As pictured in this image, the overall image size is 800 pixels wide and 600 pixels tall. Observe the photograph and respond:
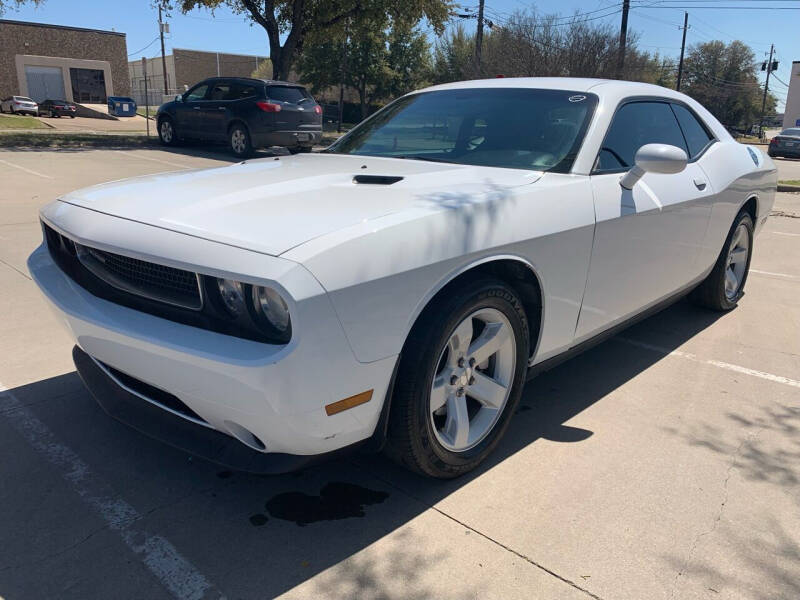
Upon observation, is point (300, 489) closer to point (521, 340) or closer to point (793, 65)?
point (521, 340)

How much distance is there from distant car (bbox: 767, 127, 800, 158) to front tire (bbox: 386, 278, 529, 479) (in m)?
31.0

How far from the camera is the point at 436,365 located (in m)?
2.38

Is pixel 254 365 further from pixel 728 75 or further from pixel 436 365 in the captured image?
pixel 728 75

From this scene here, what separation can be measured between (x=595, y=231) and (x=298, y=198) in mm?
1376

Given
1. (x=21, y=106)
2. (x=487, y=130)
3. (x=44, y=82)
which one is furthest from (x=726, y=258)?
(x=44, y=82)

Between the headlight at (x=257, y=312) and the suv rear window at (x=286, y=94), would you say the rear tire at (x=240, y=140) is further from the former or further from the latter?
the headlight at (x=257, y=312)

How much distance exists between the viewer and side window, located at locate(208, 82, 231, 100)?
15.4 metres

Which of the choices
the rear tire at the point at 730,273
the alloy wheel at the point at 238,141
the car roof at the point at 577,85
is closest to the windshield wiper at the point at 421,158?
the car roof at the point at 577,85

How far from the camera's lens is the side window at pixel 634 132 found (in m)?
3.34

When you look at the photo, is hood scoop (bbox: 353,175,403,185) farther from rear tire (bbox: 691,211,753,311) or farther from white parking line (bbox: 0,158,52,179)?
white parking line (bbox: 0,158,52,179)

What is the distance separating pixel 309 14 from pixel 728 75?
57.0m

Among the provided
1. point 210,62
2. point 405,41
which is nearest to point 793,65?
point 405,41

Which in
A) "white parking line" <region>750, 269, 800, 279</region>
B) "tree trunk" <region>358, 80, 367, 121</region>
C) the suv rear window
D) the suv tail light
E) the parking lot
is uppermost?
"tree trunk" <region>358, 80, 367, 121</region>

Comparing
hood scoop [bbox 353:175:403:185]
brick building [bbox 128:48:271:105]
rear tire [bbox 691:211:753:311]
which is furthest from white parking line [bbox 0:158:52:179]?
brick building [bbox 128:48:271:105]
